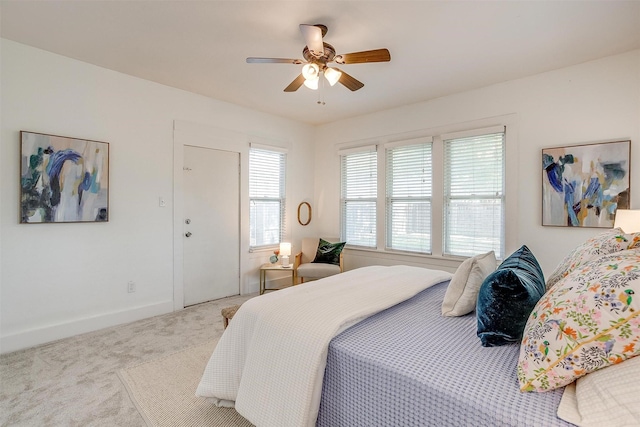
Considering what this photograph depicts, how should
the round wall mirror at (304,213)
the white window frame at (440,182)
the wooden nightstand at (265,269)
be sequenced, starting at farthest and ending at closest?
1. the round wall mirror at (304,213)
2. the wooden nightstand at (265,269)
3. the white window frame at (440,182)

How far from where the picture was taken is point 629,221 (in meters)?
2.41

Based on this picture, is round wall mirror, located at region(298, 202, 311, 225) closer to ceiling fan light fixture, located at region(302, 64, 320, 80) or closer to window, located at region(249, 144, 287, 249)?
window, located at region(249, 144, 287, 249)

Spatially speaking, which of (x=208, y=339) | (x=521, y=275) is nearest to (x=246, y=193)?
(x=208, y=339)

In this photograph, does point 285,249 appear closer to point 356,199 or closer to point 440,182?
point 356,199

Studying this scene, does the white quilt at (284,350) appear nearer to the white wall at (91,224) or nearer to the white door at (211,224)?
the white wall at (91,224)

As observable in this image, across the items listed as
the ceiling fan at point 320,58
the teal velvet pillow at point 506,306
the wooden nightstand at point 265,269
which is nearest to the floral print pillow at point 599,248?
the teal velvet pillow at point 506,306

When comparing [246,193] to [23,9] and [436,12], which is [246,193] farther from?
[436,12]

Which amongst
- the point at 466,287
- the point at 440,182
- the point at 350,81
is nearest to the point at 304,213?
the point at 440,182

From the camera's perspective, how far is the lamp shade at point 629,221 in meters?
2.36

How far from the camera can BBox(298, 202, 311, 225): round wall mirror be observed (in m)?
5.11

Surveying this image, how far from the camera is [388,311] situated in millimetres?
1743

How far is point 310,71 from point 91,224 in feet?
8.49

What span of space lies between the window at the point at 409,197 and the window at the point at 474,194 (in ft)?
0.86

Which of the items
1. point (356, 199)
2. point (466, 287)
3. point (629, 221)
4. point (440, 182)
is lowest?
point (466, 287)
